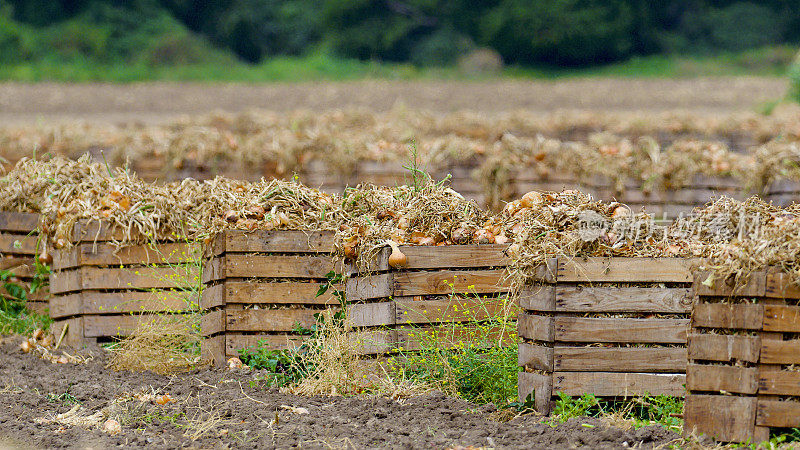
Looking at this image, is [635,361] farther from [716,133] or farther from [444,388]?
[716,133]

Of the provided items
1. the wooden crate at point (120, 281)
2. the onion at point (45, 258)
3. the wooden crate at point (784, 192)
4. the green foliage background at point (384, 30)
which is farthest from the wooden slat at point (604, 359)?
→ the green foliage background at point (384, 30)

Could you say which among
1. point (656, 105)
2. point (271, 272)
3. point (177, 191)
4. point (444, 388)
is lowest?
point (444, 388)

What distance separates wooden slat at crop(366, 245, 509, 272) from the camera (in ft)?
16.8

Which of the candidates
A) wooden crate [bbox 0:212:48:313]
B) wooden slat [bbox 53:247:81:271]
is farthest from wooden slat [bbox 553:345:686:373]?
wooden crate [bbox 0:212:48:313]

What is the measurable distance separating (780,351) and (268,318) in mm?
2786

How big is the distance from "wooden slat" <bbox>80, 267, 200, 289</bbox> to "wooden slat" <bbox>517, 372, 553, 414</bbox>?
2.31 metres

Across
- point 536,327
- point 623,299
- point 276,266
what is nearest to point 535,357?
point 536,327

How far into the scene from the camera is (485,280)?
16.9 ft

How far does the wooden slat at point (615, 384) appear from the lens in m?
4.55

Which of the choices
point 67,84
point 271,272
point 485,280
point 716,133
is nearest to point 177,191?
point 271,272

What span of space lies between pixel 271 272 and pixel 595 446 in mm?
2214

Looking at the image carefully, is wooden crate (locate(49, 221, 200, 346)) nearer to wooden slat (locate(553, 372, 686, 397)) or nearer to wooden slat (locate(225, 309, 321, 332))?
wooden slat (locate(225, 309, 321, 332))

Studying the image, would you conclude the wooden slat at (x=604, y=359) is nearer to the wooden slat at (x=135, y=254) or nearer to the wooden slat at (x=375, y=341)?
the wooden slat at (x=375, y=341)

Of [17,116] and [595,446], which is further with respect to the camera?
[17,116]
